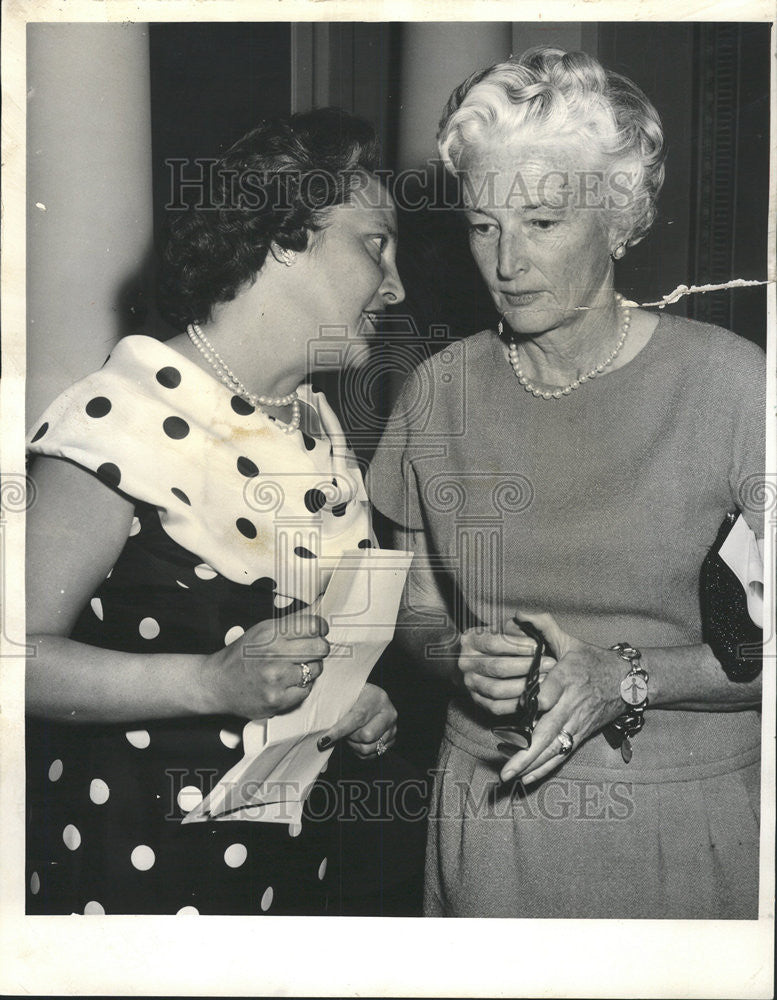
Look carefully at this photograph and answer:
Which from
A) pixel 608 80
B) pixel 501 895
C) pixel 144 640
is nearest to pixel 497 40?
pixel 608 80

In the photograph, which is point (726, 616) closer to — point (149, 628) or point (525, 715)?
point (525, 715)

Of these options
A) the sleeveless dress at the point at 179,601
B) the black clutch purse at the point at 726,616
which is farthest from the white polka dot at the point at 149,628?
the black clutch purse at the point at 726,616

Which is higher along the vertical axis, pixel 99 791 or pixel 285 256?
pixel 285 256

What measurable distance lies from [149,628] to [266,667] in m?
0.19

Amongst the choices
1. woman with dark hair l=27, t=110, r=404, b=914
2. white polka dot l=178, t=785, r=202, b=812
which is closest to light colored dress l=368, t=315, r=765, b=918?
woman with dark hair l=27, t=110, r=404, b=914

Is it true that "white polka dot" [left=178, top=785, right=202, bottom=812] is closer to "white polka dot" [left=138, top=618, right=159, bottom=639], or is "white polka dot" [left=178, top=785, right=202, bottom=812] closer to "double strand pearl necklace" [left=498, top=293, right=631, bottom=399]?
"white polka dot" [left=138, top=618, right=159, bottom=639]

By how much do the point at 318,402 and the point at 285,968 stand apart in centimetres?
92

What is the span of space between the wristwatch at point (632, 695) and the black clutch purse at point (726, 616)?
0.12m

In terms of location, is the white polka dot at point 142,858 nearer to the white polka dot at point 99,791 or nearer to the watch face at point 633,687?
the white polka dot at point 99,791

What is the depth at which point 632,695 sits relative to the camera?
1619 mm

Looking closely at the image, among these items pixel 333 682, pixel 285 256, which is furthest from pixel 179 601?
pixel 285 256

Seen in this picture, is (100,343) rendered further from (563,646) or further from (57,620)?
(563,646)

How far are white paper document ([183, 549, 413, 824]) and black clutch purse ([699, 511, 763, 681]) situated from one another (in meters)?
0.48

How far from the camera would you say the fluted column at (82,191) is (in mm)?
1629
